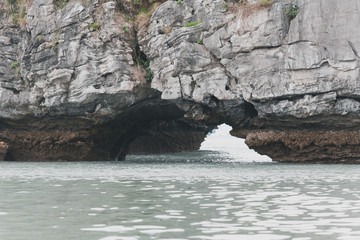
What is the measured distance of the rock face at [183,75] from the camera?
25219 mm

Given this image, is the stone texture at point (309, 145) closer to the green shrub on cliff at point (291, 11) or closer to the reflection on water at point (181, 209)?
the green shrub on cliff at point (291, 11)

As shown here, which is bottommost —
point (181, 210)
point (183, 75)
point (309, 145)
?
point (181, 210)

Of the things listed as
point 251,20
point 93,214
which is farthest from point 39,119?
point 93,214

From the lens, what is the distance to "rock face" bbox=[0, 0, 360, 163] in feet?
82.7

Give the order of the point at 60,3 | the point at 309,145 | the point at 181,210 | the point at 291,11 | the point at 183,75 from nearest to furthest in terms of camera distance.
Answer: the point at 181,210 < the point at 291,11 < the point at 309,145 < the point at 183,75 < the point at 60,3

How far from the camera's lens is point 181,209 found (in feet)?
34.2

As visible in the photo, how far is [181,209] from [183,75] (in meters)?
17.8

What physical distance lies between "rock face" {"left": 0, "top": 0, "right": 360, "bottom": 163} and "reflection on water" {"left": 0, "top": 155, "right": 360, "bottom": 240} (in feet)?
32.7

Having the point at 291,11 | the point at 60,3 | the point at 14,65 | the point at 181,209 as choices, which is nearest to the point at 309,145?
the point at 291,11

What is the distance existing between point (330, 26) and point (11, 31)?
65.9 feet

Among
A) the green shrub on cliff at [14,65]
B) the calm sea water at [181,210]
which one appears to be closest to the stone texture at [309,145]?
the calm sea water at [181,210]

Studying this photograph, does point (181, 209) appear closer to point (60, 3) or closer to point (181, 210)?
point (181, 210)

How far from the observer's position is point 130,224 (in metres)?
8.83

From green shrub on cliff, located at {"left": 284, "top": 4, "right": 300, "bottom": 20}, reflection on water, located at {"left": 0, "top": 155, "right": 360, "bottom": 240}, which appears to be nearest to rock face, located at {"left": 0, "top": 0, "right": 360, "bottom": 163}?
green shrub on cliff, located at {"left": 284, "top": 4, "right": 300, "bottom": 20}
